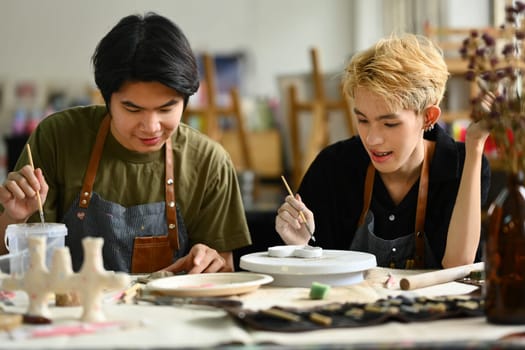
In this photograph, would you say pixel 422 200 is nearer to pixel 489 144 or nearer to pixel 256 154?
pixel 489 144

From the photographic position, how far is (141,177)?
7.56ft

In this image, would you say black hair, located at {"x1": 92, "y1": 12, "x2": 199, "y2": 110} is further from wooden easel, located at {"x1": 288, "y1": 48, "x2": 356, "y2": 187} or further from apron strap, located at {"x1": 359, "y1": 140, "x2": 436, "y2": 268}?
wooden easel, located at {"x1": 288, "y1": 48, "x2": 356, "y2": 187}

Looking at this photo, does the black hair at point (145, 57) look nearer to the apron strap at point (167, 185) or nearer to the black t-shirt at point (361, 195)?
the apron strap at point (167, 185)

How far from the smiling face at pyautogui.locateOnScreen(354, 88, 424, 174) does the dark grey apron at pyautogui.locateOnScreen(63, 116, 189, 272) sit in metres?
0.54

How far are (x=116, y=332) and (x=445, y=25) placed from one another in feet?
19.3

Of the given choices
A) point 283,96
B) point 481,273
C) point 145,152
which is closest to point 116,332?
point 481,273

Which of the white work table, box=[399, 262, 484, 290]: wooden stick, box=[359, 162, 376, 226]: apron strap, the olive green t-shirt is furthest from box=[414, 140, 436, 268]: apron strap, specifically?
the white work table

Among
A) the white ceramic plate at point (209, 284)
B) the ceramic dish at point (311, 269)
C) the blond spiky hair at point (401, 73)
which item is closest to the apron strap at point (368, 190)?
the blond spiky hair at point (401, 73)

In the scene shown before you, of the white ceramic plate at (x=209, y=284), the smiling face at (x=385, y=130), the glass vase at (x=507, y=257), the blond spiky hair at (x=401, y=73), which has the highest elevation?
the blond spiky hair at (x=401, y=73)

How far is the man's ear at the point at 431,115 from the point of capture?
2238 mm

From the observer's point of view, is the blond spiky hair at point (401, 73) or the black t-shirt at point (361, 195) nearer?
the blond spiky hair at point (401, 73)

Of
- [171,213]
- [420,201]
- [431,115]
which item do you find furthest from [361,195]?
[171,213]

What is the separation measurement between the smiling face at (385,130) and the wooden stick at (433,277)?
1.34ft

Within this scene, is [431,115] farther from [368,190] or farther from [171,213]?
[171,213]
